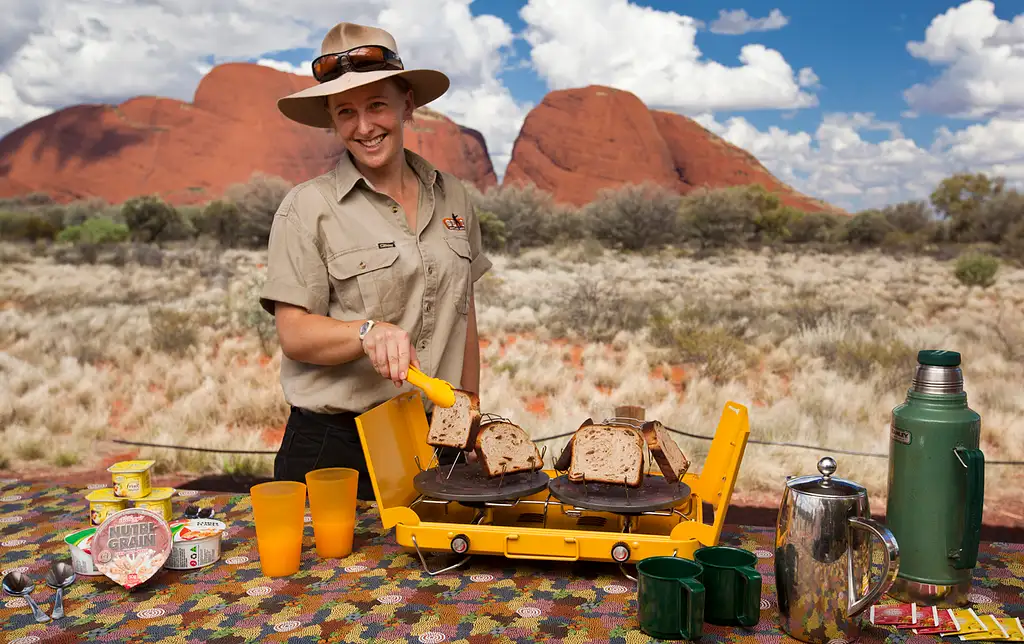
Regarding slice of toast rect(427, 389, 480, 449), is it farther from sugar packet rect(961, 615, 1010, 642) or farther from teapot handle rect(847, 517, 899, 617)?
sugar packet rect(961, 615, 1010, 642)

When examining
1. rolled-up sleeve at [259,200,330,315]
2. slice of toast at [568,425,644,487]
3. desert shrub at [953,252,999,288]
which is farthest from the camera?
desert shrub at [953,252,999,288]

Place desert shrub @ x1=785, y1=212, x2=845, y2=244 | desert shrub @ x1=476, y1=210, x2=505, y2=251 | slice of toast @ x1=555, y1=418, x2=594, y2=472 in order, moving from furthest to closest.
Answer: desert shrub @ x1=476, y1=210, x2=505, y2=251, desert shrub @ x1=785, y1=212, x2=845, y2=244, slice of toast @ x1=555, y1=418, x2=594, y2=472

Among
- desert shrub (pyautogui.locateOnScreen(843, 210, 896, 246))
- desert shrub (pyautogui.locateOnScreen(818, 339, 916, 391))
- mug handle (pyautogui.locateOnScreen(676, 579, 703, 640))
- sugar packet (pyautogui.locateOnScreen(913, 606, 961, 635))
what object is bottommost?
desert shrub (pyautogui.locateOnScreen(818, 339, 916, 391))

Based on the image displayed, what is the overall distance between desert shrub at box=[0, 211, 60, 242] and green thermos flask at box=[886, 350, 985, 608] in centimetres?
772

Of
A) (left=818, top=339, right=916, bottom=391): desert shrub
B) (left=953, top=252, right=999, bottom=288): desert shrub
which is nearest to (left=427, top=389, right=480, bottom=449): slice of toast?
(left=818, top=339, right=916, bottom=391): desert shrub

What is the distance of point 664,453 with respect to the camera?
1.65 meters

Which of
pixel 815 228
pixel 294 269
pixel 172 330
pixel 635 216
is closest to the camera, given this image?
pixel 294 269

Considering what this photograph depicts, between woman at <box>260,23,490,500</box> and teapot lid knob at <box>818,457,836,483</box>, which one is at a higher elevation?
woman at <box>260,23,490,500</box>

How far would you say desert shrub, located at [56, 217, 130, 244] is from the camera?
7.33m

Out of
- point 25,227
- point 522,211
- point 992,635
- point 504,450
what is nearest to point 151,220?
point 25,227

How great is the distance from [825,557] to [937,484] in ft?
0.94

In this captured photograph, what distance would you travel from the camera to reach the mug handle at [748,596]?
52.5 inches

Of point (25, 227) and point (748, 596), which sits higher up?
point (25, 227)

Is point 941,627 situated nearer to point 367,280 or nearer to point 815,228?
point 367,280
